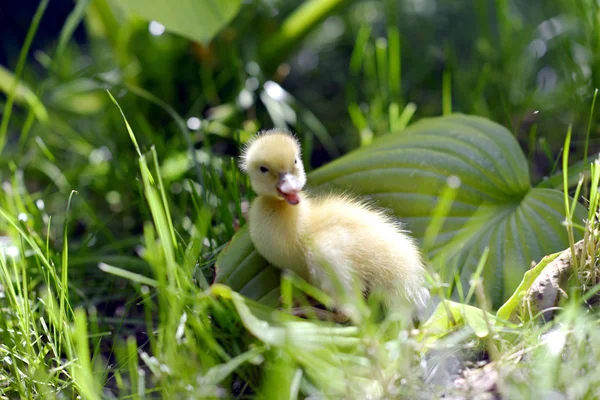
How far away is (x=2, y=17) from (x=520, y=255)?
2.46 metres

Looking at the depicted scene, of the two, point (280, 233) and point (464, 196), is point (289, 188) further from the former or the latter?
point (464, 196)

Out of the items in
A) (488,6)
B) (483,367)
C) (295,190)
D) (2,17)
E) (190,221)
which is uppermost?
(2,17)

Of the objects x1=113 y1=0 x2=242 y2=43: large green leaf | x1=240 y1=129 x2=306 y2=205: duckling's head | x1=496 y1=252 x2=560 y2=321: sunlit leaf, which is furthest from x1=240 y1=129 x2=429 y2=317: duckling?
x1=113 y1=0 x2=242 y2=43: large green leaf

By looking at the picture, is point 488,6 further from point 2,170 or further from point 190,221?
point 2,170

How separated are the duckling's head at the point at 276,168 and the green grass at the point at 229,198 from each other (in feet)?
0.37

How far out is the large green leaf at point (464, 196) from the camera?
3.72ft

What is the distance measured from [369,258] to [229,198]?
18.3 inches

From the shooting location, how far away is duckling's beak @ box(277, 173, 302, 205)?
104 cm

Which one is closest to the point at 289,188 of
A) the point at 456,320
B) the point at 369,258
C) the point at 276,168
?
the point at 276,168

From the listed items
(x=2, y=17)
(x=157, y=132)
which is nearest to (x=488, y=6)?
(x=157, y=132)

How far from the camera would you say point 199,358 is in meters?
0.94

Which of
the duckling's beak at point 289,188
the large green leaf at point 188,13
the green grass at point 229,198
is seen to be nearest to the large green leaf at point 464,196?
the green grass at point 229,198

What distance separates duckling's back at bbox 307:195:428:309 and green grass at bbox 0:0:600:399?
0.22 feet

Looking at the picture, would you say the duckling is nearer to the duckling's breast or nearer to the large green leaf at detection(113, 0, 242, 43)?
the duckling's breast
